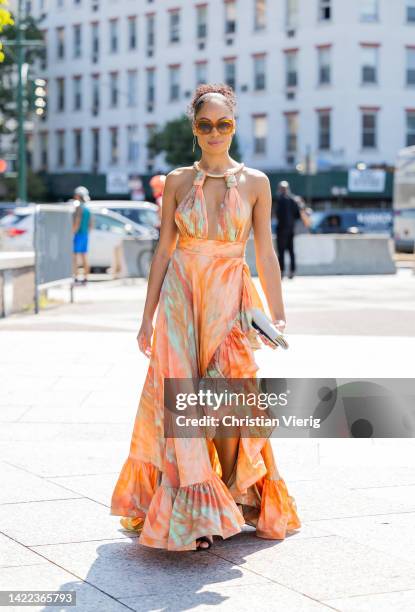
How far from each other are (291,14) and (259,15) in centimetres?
210

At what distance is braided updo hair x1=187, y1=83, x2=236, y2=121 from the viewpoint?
5.36 meters

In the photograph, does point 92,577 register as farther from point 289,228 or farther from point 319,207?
point 319,207

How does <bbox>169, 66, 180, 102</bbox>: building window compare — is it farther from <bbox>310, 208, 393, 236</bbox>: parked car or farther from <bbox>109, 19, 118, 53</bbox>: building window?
<bbox>310, 208, 393, 236</bbox>: parked car

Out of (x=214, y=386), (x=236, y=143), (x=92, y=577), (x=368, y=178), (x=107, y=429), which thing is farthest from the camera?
(x=236, y=143)

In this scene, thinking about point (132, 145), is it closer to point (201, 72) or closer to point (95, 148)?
point (95, 148)

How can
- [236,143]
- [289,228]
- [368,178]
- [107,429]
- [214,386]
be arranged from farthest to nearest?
[236,143] < [368,178] < [289,228] < [107,429] < [214,386]

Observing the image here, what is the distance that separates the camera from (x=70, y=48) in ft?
255

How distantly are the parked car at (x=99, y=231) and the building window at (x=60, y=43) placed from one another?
165 feet

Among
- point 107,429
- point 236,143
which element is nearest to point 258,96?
point 236,143

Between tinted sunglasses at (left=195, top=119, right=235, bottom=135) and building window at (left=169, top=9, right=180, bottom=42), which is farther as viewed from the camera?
building window at (left=169, top=9, right=180, bottom=42)

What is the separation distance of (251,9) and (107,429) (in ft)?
196

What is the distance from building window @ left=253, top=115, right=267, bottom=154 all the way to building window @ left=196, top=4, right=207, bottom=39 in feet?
20.8

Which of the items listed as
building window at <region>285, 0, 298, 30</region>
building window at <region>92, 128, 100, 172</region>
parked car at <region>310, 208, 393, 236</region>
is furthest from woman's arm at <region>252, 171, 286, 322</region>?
building window at <region>92, 128, 100, 172</region>

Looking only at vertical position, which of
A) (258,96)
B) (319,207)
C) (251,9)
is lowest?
(319,207)
